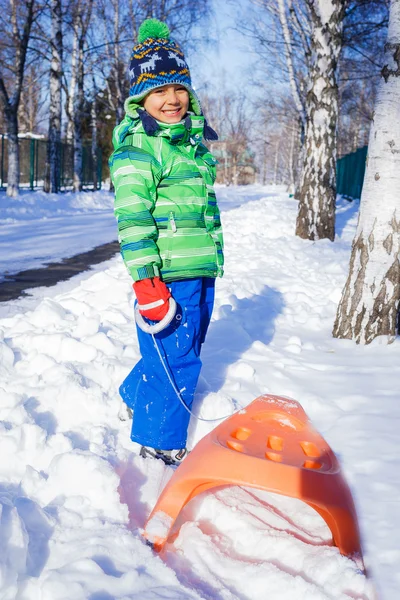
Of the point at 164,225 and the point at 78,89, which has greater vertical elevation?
the point at 78,89

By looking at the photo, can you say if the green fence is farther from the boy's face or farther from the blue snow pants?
the blue snow pants

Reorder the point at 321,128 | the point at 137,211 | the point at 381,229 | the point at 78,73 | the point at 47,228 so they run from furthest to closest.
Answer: the point at 78,73 → the point at 47,228 → the point at 321,128 → the point at 381,229 → the point at 137,211

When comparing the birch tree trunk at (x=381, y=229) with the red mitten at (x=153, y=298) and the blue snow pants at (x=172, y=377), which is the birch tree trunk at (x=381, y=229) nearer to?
the blue snow pants at (x=172, y=377)

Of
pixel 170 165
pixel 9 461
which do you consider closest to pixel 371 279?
pixel 170 165

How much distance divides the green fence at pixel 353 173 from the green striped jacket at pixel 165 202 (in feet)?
58.1

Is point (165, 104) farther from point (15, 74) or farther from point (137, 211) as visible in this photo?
point (15, 74)

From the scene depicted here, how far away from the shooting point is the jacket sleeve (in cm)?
210

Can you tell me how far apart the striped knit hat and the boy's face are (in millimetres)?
37

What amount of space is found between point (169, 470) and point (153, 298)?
73cm

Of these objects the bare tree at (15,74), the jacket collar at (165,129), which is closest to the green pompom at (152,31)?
the jacket collar at (165,129)

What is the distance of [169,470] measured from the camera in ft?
7.41

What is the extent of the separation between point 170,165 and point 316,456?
124cm

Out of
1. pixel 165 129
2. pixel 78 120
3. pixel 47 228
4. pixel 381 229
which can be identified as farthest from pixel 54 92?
pixel 165 129

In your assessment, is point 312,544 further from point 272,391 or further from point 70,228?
point 70,228
